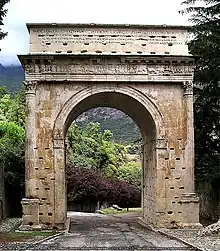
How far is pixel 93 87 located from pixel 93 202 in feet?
68.2

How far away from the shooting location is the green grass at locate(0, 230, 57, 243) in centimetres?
1888

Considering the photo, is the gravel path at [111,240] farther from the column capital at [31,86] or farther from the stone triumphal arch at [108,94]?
the column capital at [31,86]

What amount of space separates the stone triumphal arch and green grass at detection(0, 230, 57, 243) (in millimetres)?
1233

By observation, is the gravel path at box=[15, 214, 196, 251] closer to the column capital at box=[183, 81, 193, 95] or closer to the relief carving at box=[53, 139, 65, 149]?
the relief carving at box=[53, 139, 65, 149]

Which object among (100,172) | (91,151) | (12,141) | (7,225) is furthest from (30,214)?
(91,151)

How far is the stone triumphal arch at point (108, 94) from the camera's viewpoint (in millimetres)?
23156

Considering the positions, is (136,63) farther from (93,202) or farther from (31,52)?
(93,202)

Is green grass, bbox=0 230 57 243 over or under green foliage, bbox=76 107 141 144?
under

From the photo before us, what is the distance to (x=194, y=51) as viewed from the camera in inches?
1051

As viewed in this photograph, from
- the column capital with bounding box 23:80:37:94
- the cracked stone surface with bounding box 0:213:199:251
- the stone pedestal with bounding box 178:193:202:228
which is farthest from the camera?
the column capital with bounding box 23:80:37:94

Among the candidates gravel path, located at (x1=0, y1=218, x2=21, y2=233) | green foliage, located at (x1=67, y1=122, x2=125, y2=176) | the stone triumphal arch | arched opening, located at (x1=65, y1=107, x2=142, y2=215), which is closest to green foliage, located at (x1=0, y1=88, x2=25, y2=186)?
gravel path, located at (x1=0, y1=218, x2=21, y2=233)

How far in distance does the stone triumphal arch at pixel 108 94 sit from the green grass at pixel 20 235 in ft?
4.04

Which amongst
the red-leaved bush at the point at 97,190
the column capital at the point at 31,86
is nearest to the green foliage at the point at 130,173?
the red-leaved bush at the point at 97,190

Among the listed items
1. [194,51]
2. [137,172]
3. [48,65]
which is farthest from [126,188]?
[48,65]
